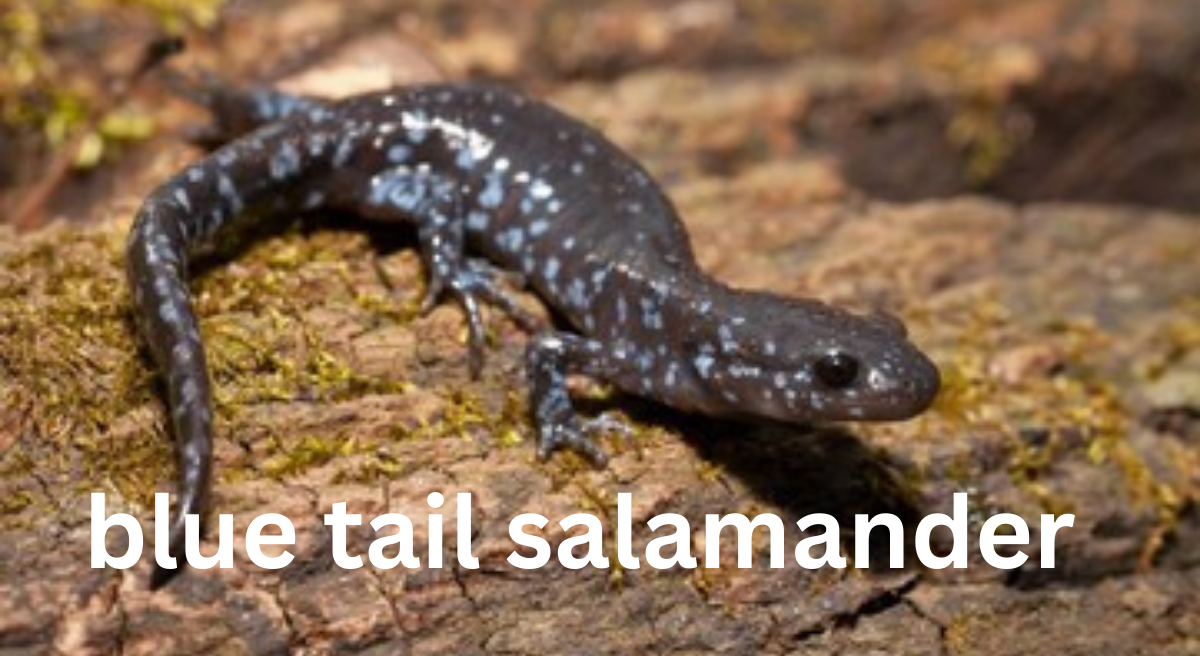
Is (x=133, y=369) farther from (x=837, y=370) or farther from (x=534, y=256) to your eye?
(x=837, y=370)

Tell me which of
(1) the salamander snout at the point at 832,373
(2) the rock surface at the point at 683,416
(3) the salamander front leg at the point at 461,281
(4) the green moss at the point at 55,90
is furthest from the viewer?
(4) the green moss at the point at 55,90

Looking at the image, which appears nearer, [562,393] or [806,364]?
[806,364]

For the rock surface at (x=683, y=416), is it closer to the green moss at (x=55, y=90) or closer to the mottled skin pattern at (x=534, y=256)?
the mottled skin pattern at (x=534, y=256)

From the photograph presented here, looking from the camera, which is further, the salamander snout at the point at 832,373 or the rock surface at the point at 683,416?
the salamander snout at the point at 832,373

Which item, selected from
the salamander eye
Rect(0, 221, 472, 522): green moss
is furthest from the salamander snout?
Rect(0, 221, 472, 522): green moss

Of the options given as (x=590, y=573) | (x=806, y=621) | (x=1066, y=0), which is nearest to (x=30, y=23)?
(x=590, y=573)

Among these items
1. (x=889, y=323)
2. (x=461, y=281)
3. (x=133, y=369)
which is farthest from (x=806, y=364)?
(x=133, y=369)

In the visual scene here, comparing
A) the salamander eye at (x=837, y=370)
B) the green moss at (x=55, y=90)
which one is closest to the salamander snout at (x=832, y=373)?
the salamander eye at (x=837, y=370)
